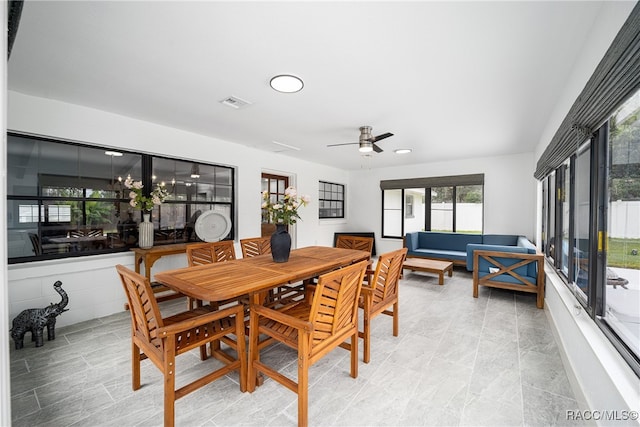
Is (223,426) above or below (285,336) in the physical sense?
below

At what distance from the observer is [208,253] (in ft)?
9.61

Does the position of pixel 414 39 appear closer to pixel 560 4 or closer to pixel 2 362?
pixel 560 4

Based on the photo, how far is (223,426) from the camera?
5.05 ft

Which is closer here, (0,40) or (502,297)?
(0,40)

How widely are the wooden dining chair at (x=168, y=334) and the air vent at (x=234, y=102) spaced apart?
1813 millimetres

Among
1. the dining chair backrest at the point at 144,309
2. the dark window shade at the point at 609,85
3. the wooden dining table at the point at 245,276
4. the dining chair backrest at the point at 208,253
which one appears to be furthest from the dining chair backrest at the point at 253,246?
the dark window shade at the point at 609,85

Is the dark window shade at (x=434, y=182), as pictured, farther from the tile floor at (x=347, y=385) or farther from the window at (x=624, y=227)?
the window at (x=624, y=227)

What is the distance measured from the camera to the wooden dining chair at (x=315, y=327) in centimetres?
153

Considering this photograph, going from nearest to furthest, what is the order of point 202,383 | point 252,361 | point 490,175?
1. point 202,383
2. point 252,361
3. point 490,175

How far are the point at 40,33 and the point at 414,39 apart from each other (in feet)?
7.86

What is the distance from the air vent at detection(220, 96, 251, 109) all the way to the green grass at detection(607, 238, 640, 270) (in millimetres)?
2965

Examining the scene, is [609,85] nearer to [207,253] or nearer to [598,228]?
[598,228]

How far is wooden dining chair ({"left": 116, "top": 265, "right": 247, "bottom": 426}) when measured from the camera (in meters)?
1.48

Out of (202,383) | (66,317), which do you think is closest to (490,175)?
(202,383)
